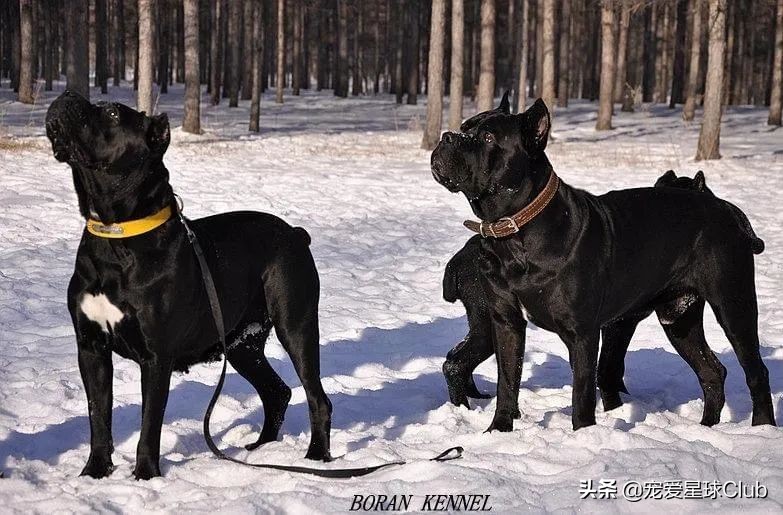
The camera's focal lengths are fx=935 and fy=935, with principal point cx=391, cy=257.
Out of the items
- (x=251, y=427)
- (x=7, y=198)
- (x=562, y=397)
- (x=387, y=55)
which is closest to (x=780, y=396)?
(x=562, y=397)

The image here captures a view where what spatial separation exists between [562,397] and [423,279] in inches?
161

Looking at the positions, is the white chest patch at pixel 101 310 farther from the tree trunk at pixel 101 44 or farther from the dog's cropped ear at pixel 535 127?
the tree trunk at pixel 101 44

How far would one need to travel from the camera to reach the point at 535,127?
15.3 feet

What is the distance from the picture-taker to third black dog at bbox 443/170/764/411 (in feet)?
19.1

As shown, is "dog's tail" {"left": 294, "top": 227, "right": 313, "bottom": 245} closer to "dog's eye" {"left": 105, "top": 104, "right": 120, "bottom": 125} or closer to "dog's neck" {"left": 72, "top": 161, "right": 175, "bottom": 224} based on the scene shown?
"dog's neck" {"left": 72, "top": 161, "right": 175, "bottom": 224}

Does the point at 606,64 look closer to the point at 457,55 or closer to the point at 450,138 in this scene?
the point at 457,55

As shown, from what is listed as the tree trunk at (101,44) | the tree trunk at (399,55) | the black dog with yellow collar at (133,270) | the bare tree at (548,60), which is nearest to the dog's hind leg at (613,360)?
the black dog with yellow collar at (133,270)

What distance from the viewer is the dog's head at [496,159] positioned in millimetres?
4555

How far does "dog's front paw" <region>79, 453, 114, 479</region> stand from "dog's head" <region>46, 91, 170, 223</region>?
1067 millimetres

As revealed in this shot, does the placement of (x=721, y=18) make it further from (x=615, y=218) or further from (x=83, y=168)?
(x=83, y=168)

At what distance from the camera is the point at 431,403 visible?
19.7 feet

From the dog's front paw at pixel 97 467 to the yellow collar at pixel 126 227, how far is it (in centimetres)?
101

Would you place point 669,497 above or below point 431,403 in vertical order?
above

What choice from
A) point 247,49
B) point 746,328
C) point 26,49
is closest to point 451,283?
point 746,328
